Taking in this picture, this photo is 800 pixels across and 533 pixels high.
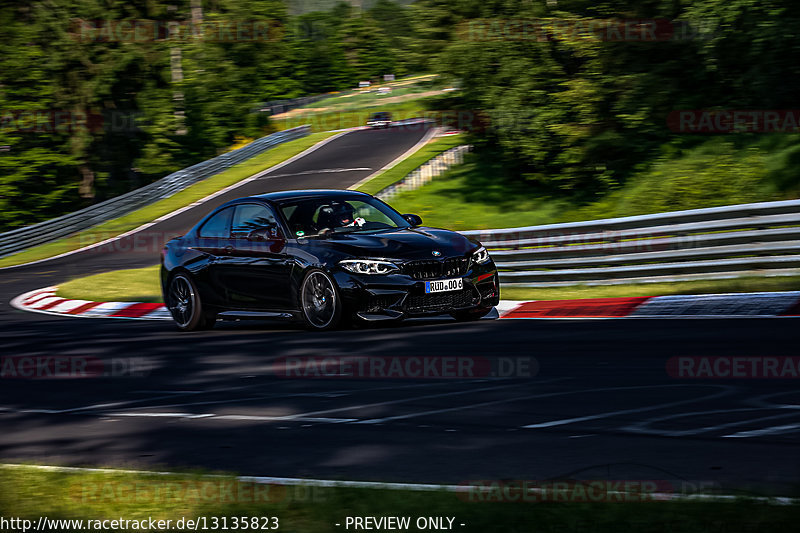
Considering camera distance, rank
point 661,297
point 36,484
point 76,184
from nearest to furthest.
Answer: point 36,484 → point 661,297 → point 76,184

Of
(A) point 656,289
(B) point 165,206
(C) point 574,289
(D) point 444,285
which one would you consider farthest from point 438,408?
(B) point 165,206

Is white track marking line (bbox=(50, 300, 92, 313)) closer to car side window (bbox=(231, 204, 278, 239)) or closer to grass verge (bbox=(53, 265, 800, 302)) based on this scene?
grass verge (bbox=(53, 265, 800, 302))

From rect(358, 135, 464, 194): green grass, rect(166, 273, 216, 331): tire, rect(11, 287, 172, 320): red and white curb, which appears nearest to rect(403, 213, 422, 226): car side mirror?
rect(166, 273, 216, 331): tire

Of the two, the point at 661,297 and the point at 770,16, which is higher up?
the point at 770,16

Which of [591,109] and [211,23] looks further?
[211,23]

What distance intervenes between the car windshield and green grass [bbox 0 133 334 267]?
2152cm

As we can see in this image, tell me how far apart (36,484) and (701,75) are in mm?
23232

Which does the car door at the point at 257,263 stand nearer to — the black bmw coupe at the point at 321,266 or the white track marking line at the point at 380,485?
the black bmw coupe at the point at 321,266

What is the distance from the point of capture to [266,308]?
38.8 ft

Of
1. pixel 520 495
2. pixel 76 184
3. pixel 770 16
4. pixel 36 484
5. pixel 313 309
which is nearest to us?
pixel 520 495

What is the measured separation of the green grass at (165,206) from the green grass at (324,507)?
27864 millimetres

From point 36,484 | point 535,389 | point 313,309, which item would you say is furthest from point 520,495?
point 313,309

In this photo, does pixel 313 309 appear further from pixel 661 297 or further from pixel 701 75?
pixel 701 75

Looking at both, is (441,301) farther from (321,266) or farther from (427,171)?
(427,171)
